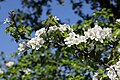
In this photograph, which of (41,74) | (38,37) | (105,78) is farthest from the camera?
(41,74)

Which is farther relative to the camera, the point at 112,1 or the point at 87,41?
the point at 112,1

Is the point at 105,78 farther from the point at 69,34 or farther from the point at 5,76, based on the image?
the point at 5,76

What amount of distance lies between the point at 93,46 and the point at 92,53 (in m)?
0.10

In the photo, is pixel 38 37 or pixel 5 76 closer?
pixel 38 37

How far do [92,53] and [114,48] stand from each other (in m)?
0.27

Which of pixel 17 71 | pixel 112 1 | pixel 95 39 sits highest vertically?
pixel 112 1

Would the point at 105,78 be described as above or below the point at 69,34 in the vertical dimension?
below

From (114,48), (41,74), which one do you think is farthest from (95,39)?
(41,74)

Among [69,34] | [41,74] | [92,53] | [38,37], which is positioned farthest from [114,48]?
[41,74]

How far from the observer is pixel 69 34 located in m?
3.83

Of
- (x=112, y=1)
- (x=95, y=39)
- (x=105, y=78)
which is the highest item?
(x=112, y=1)

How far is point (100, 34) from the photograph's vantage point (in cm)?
373

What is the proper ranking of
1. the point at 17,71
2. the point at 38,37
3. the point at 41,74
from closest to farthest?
the point at 38,37 → the point at 17,71 → the point at 41,74

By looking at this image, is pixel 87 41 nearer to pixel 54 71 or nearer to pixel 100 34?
pixel 100 34
